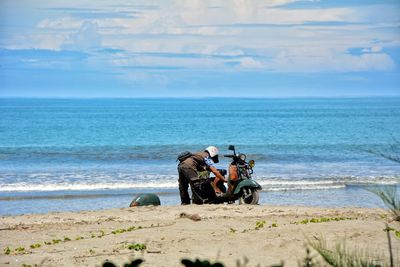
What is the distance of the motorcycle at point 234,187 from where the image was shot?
48.9 ft

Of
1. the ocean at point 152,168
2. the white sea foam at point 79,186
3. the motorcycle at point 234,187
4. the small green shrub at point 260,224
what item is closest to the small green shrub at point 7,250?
the small green shrub at point 260,224

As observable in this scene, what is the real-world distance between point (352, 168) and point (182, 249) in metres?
18.6

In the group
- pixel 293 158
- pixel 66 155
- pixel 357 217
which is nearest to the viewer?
pixel 357 217

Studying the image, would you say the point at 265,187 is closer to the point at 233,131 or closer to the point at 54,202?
the point at 54,202

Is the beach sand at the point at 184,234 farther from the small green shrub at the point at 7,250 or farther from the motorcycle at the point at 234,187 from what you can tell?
the motorcycle at the point at 234,187

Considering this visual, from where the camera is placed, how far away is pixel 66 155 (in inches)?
1449

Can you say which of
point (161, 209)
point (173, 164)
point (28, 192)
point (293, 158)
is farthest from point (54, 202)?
point (293, 158)

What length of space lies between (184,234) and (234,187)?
324cm

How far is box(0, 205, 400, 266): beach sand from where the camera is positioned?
10336 millimetres

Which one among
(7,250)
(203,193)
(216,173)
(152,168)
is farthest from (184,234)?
(152,168)

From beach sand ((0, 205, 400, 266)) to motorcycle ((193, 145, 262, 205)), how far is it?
394mm

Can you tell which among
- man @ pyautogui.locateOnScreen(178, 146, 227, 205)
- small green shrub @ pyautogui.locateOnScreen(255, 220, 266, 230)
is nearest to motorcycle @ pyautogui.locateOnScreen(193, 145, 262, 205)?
man @ pyautogui.locateOnScreen(178, 146, 227, 205)

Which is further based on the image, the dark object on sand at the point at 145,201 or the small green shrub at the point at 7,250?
the dark object on sand at the point at 145,201

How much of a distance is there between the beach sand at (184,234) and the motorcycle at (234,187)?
394 mm
